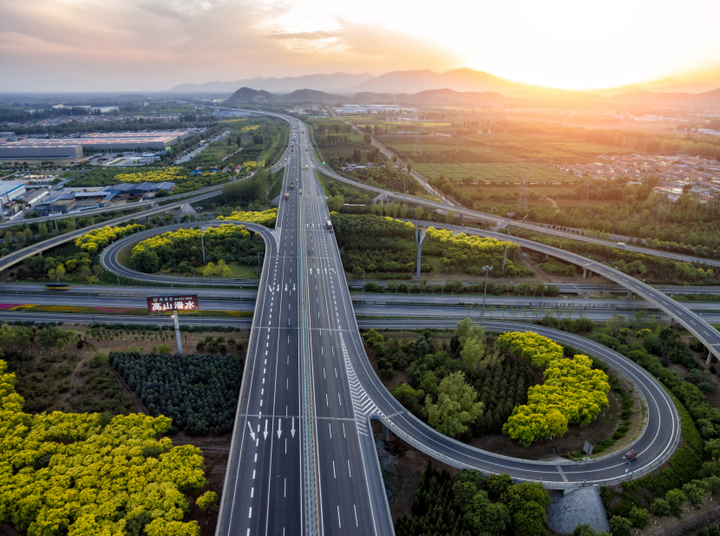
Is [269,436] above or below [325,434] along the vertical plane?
above

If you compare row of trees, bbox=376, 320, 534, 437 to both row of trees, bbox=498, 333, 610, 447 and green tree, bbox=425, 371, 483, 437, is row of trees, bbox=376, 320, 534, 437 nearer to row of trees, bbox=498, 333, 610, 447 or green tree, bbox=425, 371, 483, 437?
green tree, bbox=425, 371, 483, 437

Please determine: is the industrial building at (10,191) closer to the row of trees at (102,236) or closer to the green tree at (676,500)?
the row of trees at (102,236)

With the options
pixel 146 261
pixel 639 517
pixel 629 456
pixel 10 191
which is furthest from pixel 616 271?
pixel 10 191

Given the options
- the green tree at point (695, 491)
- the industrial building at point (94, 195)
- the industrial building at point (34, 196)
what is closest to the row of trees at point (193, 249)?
the industrial building at point (94, 195)

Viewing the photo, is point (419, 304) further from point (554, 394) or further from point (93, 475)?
point (93, 475)

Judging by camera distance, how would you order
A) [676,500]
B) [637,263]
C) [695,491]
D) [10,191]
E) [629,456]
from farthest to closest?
1. [10,191]
2. [637,263]
3. [629,456]
4. [695,491]
5. [676,500]
